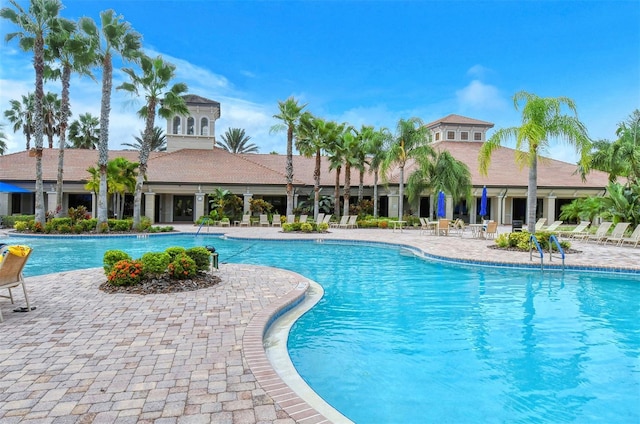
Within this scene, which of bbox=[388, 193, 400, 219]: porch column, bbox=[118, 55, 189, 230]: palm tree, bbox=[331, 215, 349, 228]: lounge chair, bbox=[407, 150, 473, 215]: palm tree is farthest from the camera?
bbox=[388, 193, 400, 219]: porch column

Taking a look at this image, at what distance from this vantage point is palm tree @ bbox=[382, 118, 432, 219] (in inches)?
1069

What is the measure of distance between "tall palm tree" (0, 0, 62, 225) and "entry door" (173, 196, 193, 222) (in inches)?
485

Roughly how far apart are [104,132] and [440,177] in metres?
20.7

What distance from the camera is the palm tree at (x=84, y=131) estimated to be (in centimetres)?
4522

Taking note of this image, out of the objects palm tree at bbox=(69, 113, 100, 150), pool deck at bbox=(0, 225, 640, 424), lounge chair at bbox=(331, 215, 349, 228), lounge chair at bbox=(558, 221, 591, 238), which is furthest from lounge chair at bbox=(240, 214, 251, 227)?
palm tree at bbox=(69, 113, 100, 150)

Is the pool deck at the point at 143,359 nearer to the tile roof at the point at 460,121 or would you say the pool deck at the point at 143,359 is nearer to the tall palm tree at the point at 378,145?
the tall palm tree at the point at 378,145

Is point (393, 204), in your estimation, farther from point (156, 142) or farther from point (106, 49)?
point (156, 142)

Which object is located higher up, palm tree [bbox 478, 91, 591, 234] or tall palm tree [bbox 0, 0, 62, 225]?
tall palm tree [bbox 0, 0, 62, 225]

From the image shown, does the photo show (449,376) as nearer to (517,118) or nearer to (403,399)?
(403,399)

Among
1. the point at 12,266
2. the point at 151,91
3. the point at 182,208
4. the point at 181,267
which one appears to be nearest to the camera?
the point at 12,266

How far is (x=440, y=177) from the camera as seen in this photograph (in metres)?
28.9

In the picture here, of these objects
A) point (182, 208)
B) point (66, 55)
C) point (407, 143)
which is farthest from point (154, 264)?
point (182, 208)

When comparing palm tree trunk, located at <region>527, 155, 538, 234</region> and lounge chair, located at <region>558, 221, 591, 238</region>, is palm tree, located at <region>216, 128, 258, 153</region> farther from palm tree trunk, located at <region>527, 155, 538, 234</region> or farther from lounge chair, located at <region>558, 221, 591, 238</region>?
palm tree trunk, located at <region>527, 155, 538, 234</region>

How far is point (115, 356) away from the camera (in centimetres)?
456
